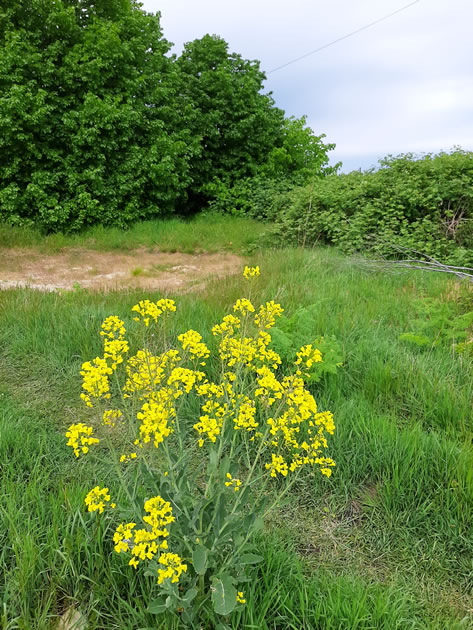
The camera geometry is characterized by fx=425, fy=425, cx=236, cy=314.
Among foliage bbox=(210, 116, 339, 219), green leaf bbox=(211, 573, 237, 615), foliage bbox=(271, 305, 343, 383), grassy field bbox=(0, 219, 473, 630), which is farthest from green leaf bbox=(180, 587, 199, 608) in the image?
foliage bbox=(210, 116, 339, 219)

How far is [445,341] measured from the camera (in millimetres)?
3512

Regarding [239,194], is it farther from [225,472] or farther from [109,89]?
[225,472]

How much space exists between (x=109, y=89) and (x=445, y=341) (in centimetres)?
1065

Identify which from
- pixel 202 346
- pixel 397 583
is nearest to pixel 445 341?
pixel 397 583

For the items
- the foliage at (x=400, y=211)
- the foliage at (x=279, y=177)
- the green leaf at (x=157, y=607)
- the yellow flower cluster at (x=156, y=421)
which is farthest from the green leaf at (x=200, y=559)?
the foliage at (x=279, y=177)

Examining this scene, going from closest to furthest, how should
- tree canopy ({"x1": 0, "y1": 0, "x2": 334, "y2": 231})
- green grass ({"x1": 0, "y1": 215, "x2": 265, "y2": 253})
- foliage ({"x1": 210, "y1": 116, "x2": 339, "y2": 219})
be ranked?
1. green grass ({"x1": 0, "y1": 215, "x2": 265, "y2": 253})
2. tree canopy ({"x1": 0, "y1": 0, "x2": 334, "y2": 231})
3. foliage ({"x1": 210, "y1": 116, "x2": 339, "y2": 219})

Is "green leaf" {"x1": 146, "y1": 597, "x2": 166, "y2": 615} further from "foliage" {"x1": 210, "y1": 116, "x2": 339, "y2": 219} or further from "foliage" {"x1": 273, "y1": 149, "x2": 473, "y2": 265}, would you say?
"foliage" {"x1": 210, "y1": 116, "x2": 339, "y2": 219}

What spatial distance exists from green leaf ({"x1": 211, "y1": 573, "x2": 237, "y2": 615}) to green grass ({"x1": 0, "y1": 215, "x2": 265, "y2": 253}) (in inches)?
323

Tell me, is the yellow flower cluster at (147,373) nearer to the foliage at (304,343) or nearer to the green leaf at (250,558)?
the green leaf at (250,558)

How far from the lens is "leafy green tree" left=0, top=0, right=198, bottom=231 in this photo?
9664 mm

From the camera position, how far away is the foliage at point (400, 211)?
677cm

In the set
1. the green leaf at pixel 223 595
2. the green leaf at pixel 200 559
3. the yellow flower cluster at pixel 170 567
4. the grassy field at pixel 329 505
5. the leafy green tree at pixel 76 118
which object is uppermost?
the leafy green tree at pixel 76 118

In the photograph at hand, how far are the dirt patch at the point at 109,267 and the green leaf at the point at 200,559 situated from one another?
496 centimetres

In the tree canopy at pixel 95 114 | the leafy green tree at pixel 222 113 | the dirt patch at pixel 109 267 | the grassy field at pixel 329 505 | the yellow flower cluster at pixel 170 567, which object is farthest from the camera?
the leafy green tree at pixel 222 113
